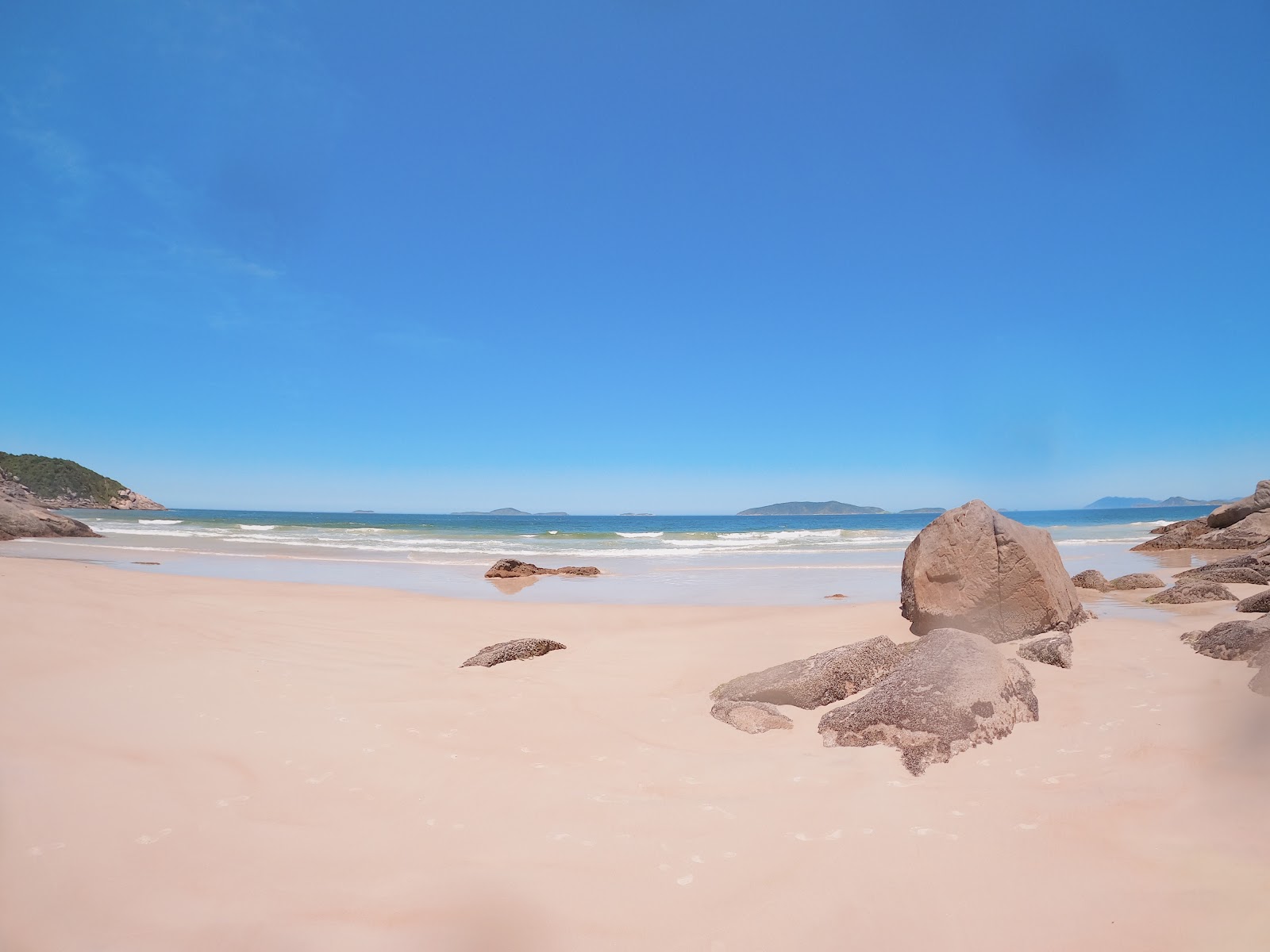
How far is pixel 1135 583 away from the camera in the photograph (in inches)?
421

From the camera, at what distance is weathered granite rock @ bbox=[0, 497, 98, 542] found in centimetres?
2356

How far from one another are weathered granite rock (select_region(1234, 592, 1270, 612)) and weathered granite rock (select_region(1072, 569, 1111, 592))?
3833 mm

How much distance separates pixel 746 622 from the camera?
28.1 feet

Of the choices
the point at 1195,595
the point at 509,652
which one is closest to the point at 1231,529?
the point at 1195,595

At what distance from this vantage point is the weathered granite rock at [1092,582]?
1085 cm

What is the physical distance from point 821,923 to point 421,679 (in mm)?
4190

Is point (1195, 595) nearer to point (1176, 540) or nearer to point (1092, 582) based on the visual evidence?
point (1092, 582)

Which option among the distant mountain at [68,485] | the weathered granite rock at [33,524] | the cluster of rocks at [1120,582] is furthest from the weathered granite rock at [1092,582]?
the distant mountain at [68,485]

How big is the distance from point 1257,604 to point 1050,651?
3563 millimetres

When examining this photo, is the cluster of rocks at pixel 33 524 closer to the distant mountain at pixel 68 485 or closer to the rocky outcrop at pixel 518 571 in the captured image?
the rocky outcrop at pixel 518 571

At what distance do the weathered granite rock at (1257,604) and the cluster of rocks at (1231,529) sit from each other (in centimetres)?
1440

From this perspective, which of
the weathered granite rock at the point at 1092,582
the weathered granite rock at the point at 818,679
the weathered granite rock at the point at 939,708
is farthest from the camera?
the weathered granite rock at the point at 1092,582

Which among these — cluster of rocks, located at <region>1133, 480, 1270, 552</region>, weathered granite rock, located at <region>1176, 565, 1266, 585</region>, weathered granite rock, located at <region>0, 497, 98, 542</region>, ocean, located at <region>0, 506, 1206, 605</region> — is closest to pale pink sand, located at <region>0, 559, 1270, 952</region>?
weathered granite rock, located at <region>1176, 565, 1266, 585</region>

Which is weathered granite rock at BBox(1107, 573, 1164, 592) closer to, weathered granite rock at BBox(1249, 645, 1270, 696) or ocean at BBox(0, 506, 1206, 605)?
ocean at BBox(0, 506, 1206, 605)
